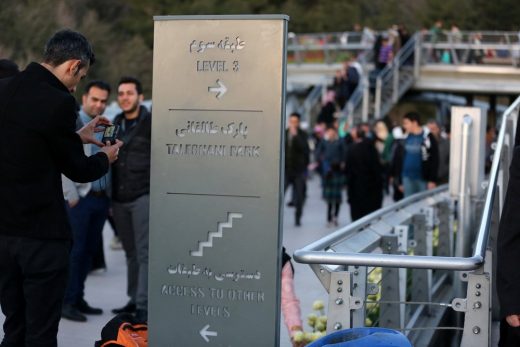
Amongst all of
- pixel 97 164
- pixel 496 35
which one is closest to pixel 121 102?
pixel 97 164

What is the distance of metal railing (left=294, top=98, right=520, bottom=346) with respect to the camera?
5.02 metres

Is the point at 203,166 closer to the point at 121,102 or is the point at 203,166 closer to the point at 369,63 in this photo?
the point at 121,102

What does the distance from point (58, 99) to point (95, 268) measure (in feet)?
23.4

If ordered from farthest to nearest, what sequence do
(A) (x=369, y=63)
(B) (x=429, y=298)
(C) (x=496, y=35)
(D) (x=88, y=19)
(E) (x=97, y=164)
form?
(A) (x=369, y=63), (C) (x=496, y=35), (D) (x=88, y=19), (B) (x=429, y=298), (E) (x=97, y=164)

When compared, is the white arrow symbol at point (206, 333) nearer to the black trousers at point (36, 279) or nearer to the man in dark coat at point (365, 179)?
the black trousers at point (36, 279)

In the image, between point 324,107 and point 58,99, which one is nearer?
point 58,99

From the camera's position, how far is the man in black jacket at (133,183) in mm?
9039

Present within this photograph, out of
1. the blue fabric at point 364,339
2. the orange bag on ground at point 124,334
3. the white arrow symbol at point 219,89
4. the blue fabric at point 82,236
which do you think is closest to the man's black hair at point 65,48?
the white arrow symbol at point 219,89

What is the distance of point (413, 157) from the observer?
50.9 ft

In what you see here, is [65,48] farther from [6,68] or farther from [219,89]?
[6,68]

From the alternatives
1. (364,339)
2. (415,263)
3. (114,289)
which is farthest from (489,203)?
(114,289)

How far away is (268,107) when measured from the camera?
508 cm

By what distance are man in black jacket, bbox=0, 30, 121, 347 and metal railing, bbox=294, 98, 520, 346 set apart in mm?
1224

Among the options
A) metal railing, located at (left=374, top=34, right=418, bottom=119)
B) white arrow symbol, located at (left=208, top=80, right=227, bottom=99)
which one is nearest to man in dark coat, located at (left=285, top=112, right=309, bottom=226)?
white arrow symbol, located at (left=208, top=80, right=227, bottom=99)
